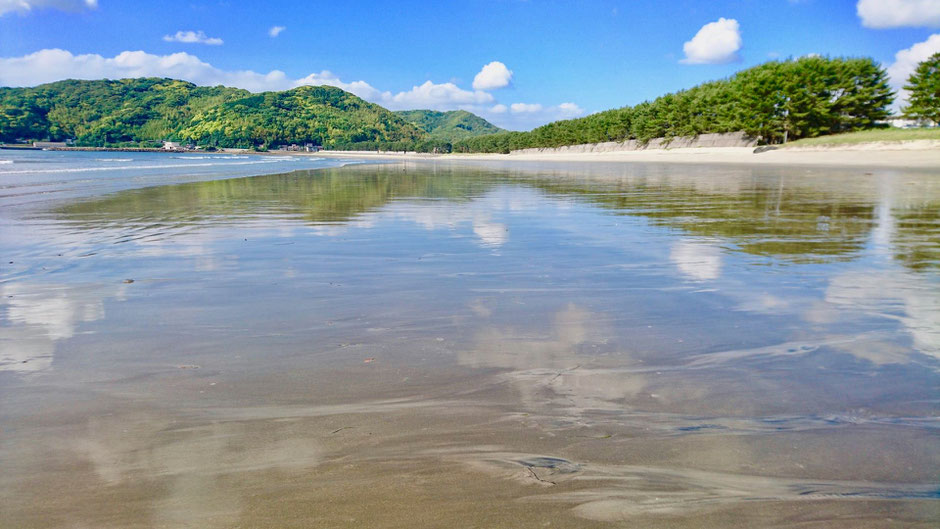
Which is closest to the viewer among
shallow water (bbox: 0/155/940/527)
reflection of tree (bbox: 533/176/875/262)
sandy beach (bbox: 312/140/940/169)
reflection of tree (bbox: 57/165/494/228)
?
shallow water (bbox: 0/155/940/527)

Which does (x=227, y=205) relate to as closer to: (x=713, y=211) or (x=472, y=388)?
(x=713, y=211)

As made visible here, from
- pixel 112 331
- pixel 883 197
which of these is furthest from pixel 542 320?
pixel 883 197

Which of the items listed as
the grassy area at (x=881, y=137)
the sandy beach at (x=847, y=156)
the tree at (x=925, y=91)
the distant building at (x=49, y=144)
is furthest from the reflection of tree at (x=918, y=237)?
the distant building at (x=49, y=144)

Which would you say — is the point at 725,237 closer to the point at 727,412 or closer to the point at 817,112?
the point at 727,412

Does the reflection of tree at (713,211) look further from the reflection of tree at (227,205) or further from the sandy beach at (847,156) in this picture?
the sandy beach at (847,156)

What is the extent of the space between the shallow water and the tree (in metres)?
61.4

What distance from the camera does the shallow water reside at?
2.24m

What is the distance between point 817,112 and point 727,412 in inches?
2751

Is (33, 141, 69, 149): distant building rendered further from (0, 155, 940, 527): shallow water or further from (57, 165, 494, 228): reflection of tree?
(0, 155, 940, 527): shallow water

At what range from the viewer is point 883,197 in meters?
15.1

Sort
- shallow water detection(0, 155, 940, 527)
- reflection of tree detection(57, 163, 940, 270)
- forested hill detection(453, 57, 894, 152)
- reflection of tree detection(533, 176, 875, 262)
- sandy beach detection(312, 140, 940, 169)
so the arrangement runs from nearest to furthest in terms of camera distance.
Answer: shallow water detection(0, 155, 940, 527), reflection of tree detection(533, 176, 875, 262), reflection of tree detection(57, 163, 940, 270), sandy beach detection(312, 140, 940, 169), forested hill detection(453, 57, 894, 152)

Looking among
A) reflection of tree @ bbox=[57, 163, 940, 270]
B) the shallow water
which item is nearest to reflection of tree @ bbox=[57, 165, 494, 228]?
reflection of tree @ bbox=[57, 163, 940, 270]

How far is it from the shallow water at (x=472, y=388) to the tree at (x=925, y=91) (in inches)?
2419

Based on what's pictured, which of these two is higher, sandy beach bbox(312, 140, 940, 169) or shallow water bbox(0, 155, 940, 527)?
sandy beach bbox(312, 140, 940, 169)
